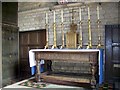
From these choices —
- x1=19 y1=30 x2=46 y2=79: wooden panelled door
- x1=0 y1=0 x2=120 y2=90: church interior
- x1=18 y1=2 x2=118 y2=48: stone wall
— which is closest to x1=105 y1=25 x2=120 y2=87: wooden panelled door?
x1=0 y1=0 x2=120 y2=90: church interior

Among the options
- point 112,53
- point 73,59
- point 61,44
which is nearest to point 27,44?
point 61,44

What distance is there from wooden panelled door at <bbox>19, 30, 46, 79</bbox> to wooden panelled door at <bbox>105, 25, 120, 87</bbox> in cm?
225

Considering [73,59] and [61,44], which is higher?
[61,44]

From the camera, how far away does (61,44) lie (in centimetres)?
497

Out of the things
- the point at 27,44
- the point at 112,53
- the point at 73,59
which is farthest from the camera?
the point at 27,44

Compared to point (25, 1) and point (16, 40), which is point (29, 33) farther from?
point (25, 1)

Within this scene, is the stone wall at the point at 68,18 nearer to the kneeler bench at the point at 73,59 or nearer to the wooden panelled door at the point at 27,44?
the wooden panelled door at the point at 27,44

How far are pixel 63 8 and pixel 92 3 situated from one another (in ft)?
3.03

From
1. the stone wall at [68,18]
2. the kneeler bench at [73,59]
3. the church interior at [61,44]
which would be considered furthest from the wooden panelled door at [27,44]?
the kneeler bench at [73,59]

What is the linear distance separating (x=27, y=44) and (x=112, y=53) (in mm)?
3060

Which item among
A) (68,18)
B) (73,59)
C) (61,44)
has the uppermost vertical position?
(68,18)

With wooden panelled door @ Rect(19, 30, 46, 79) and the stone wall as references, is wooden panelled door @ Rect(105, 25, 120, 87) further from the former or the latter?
wooden panelled door @ Rect(19, 30, 46, 79)

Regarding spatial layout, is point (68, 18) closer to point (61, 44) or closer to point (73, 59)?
point (61, 44)

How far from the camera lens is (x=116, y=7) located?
432cm
